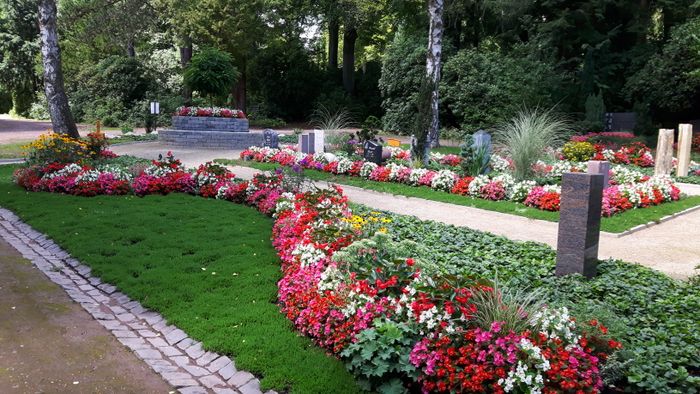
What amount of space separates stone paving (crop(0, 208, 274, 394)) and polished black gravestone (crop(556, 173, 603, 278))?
3.44m

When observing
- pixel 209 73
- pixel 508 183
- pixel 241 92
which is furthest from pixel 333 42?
pixel 508 183

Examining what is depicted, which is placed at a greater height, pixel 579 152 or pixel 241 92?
pixel 241 92

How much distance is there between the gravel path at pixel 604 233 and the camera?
709 centimetres

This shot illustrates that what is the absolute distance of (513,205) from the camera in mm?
10352

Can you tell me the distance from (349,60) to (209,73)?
1505 centimetres

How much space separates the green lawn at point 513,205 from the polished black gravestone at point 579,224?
298cm

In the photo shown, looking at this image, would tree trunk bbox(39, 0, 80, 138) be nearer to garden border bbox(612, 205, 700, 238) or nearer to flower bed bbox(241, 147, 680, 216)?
flower bed bbox(241, 147, 680, 216)

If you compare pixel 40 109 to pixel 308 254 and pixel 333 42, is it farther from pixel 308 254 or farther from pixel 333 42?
pixel 308 254

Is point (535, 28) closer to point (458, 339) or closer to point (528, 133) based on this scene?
point (528, 133)

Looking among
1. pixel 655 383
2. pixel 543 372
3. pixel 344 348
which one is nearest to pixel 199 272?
pixel 344 348

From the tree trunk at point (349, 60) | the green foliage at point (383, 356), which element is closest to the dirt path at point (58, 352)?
the green foliage at point (383, 356)

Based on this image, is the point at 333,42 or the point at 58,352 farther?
the point at 333,42

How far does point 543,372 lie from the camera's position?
3.50 m

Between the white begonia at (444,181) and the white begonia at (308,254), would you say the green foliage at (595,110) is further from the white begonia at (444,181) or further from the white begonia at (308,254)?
the white begonia at (308,254)
